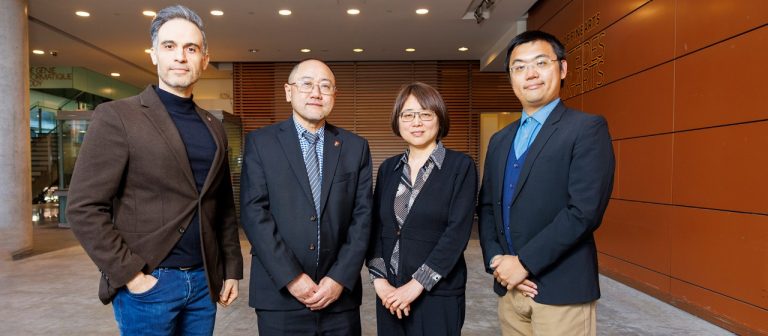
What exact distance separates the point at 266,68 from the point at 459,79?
182 inches

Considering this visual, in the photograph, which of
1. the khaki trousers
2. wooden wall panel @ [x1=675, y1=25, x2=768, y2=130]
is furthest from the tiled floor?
the khaki trousers

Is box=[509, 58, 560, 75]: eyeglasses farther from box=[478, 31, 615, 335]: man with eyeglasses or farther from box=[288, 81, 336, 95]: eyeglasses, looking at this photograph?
box=[288, 81, 336, 95]: eyeglasses

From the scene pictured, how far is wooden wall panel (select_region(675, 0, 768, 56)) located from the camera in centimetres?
337

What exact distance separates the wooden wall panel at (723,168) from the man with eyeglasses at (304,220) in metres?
2.98

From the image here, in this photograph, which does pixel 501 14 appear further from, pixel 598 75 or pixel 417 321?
pixel 417 321

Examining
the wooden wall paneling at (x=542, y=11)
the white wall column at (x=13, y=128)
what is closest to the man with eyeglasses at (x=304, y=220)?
the wooden wall paneling at (x=542, y=11)

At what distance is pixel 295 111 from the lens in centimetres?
194

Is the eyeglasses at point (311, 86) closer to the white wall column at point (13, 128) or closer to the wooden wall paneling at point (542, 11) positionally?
the wooden wall paneling at point (542, 11)

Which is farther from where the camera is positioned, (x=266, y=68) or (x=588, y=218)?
(x=266, y=68)

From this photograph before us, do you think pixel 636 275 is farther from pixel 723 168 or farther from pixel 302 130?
pixel 302 130

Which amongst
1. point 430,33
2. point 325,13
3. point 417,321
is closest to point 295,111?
point 417,321

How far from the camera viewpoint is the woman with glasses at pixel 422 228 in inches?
74.0

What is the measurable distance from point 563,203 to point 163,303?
4.60 ft

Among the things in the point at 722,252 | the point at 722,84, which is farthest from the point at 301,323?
Answer: the point at 722,84
